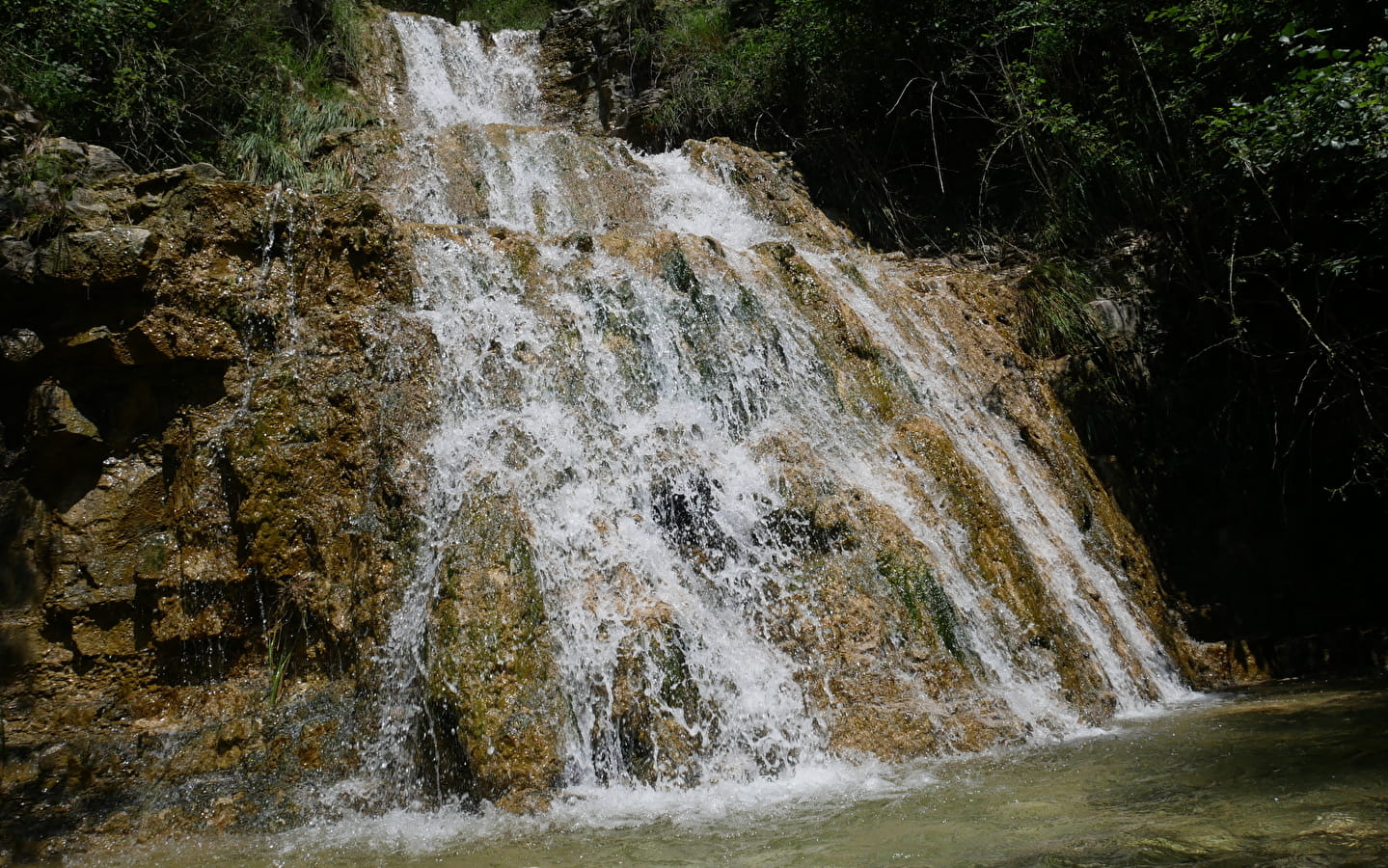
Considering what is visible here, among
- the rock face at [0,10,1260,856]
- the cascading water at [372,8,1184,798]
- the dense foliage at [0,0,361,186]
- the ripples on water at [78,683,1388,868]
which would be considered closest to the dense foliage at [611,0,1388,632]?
the cascading water at [372,8,1184,798]

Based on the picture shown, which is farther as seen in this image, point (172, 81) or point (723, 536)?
point (172, 81)

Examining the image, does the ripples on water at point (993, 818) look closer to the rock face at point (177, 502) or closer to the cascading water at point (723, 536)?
the cascading water at point (723, 536)

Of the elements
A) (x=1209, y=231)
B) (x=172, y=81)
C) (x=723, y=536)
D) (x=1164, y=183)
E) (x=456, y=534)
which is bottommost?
(x=723, y=536)

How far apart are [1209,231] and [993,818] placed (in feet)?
20.3

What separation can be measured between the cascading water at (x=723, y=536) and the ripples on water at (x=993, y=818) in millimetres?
291

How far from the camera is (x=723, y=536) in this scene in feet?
15.7

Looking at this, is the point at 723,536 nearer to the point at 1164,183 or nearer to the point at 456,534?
the point at 456,534

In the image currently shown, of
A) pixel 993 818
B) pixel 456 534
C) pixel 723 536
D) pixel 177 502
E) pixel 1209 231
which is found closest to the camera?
pixel 993 818

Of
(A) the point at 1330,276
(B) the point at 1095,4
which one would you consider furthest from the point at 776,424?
(B) the point at 1095,4

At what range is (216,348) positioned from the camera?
4.95 metres

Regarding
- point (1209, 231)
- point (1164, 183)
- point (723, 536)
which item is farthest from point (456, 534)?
point (1164, 183)

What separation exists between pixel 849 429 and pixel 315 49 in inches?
366

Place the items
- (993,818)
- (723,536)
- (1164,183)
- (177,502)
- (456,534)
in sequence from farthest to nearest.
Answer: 1. (1164,183)
2. (723,536)
3. (177,502)
4. (456,534)
5. (993,818)

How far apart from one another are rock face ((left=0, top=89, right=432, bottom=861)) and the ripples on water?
524mm
